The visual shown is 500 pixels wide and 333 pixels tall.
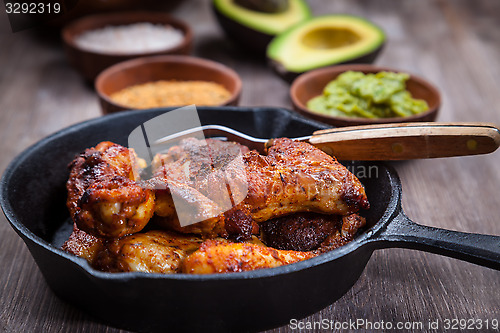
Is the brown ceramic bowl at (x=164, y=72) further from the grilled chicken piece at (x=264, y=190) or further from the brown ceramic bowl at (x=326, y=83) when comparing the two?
the grilled chicken piece at (x=264, y=190)

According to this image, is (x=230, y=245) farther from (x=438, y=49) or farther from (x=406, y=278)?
(x=438, y=49)

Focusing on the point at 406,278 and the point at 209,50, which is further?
the point at 209,50

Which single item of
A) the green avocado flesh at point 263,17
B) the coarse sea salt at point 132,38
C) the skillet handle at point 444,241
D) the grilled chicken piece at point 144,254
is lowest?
the coarse sea salt at point 132,38

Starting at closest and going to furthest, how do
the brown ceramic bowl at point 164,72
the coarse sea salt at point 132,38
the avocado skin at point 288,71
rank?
the brown ceramic bowl at point 164,72
the avocado skin at point 288,71
the coarse sea salt at point 132,38

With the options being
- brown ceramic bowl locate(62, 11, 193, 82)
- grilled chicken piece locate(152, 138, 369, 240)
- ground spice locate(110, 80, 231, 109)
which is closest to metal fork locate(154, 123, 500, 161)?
grilled chicken piece locate(152, 138, 369, 240)

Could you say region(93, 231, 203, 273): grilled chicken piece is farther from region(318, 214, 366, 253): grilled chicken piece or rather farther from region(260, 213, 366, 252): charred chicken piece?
region(318, 214, 366, 253): grilled chicken piece

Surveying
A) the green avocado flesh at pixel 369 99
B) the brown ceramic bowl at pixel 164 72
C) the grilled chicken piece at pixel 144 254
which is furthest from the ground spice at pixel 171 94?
the grilled chicken piece at pixel 144 254

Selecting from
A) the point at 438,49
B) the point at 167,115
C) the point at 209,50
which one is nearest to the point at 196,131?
the point at 167,115
